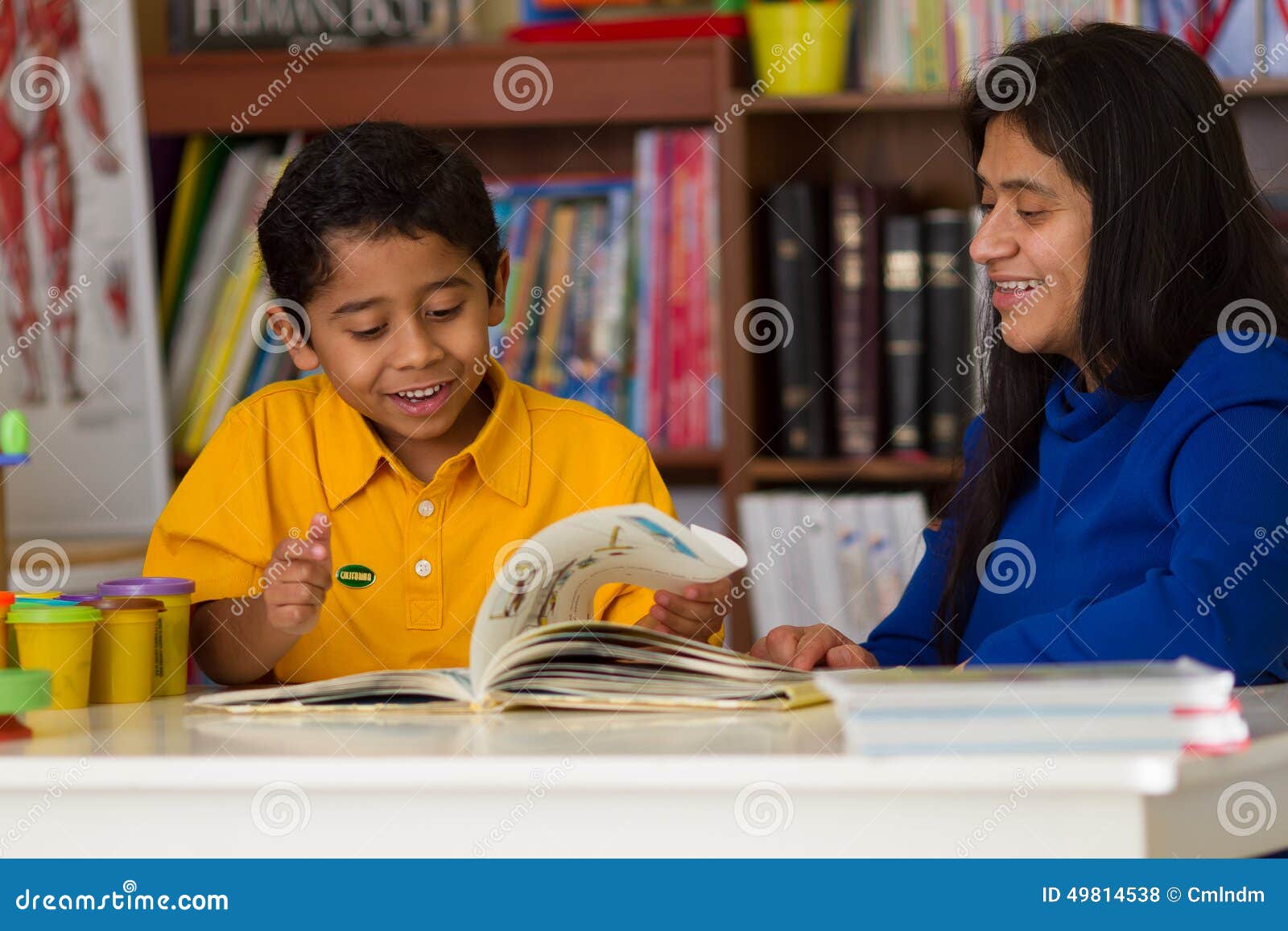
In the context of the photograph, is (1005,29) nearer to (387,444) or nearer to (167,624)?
(387,444)

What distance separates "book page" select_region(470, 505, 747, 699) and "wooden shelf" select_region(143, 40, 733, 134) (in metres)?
1.33

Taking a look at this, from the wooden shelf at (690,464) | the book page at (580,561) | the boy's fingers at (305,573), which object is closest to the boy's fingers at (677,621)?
the book page at (580,561)

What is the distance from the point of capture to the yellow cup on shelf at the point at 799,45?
2.23 metres

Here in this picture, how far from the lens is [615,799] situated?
30.0 inches

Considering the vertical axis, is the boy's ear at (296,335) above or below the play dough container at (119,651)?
above

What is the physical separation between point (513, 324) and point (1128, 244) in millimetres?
1240

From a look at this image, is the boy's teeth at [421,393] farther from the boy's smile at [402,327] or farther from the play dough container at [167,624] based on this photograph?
the play dough container at [167,624]

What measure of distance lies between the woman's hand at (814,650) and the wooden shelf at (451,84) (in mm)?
1217

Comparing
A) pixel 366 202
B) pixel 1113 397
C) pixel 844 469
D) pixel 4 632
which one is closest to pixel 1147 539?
pixel 1113 397

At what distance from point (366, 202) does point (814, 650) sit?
59cm

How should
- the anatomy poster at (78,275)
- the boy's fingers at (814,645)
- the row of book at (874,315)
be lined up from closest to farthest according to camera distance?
the boy's fingers at (814,645) → the anatomy poster at (78,275) → the row of book at (874,315)

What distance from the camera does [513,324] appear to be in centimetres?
236
